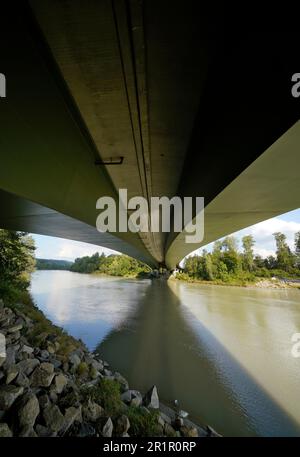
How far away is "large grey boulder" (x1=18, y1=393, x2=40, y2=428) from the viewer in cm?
259

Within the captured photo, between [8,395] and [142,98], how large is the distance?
438 centimetres

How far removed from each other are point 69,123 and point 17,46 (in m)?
1.10

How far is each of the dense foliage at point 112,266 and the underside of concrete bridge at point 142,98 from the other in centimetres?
5179

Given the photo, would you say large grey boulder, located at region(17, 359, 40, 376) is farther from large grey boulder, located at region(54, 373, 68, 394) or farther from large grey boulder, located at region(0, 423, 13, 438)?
large grey boulder, located at region(0, 423, 13, 438)

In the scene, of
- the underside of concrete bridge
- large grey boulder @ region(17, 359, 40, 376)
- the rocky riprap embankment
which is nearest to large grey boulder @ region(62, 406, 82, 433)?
Result: the rocky riprap embankment

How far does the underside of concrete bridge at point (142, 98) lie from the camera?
2.07 metres

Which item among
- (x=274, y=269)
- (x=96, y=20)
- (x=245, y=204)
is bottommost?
(x=274, y=269)

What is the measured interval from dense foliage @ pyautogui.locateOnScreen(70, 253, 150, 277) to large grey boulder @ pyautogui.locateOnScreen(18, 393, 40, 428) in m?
52.0

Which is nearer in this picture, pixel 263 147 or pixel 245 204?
pixel 263 147

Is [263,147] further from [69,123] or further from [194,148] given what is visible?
[69,123]

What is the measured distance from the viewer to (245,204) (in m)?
4.62

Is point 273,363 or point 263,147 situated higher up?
point 263,147
